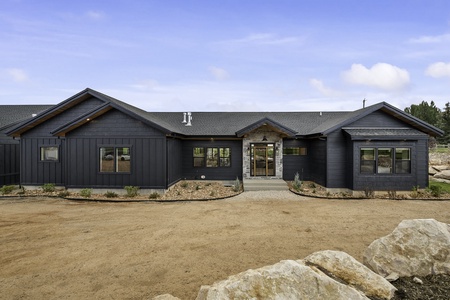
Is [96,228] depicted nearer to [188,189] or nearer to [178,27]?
[188,189]

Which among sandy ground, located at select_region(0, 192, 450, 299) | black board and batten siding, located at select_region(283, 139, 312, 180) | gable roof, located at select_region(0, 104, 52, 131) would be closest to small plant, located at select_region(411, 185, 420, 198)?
sandy ground, located at select_region(0, 192, 450, 299)

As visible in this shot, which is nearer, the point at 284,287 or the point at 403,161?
the point at 284,287

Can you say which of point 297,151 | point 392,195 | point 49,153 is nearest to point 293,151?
point 297,151

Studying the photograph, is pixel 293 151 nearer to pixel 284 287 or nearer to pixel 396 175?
pixel 396 175

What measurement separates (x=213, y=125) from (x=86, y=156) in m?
8.90

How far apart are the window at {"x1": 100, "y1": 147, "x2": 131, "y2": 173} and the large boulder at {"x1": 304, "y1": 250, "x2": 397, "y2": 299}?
11.9 metres

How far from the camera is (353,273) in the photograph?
329cm

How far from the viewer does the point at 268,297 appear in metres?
2.74

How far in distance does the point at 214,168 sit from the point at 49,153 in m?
10.3

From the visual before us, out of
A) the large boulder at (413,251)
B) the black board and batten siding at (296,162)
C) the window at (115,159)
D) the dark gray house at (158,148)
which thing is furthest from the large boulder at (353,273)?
the black board and batten siding at (296,162)

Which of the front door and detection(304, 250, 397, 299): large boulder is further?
the front door

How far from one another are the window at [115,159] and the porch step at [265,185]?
6.99 m

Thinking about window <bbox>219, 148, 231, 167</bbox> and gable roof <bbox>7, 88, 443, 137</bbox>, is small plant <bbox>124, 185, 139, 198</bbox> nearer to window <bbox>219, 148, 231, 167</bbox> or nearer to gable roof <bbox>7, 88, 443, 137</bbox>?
gable roof <bbox>7, 88, 443, 137</bbox>

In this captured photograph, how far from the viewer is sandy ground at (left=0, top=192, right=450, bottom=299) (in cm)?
461
